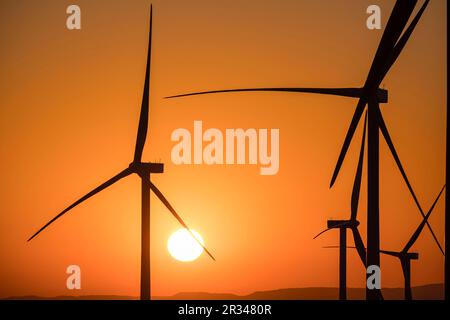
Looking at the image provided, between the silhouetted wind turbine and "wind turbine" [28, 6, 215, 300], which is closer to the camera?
"wind turbine" [28, 6, 215, 300]

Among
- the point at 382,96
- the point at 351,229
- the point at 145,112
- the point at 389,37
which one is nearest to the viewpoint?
the point at 389,37

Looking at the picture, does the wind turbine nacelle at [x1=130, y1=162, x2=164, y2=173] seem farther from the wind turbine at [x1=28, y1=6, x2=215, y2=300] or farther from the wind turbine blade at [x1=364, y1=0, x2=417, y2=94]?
the wind turbine blade at [x1=364, y1=0, x2=417, y2=94]

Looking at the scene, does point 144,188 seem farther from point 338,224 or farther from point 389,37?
point 389,37

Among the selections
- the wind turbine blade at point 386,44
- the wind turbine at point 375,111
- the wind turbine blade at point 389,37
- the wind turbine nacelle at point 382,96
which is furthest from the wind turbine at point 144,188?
the wind turbine blade at point 389,37

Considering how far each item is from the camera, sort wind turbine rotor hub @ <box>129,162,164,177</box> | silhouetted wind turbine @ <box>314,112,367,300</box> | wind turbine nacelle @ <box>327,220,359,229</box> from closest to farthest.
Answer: silhouetted wind turbine @ <box>314,112,367,300</box> → wind turbine rotor hub @ <box>129,162,164,177</box> → wind turbine nacelle @ <box>327,220,359,229</box>

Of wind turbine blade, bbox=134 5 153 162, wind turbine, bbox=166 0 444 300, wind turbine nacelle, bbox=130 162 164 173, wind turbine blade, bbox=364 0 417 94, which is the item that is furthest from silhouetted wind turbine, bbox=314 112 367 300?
wind turbine blade, bbox=134 5 153 162

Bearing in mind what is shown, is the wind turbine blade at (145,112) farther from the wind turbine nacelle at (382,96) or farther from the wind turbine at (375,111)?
the wind turbine nacelle at (382,96)

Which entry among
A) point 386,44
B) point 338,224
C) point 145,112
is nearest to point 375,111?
point 386,44

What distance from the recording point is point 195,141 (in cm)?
2880

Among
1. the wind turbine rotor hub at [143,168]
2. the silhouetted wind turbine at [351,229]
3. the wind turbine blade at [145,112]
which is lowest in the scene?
the silhouetted wind turbine at [351,229]

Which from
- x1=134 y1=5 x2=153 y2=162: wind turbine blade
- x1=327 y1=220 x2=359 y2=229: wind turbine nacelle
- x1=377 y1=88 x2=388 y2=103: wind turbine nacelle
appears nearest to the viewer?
x1=377 y1=88 x2=388 y2=103: wind turbine nacelle
